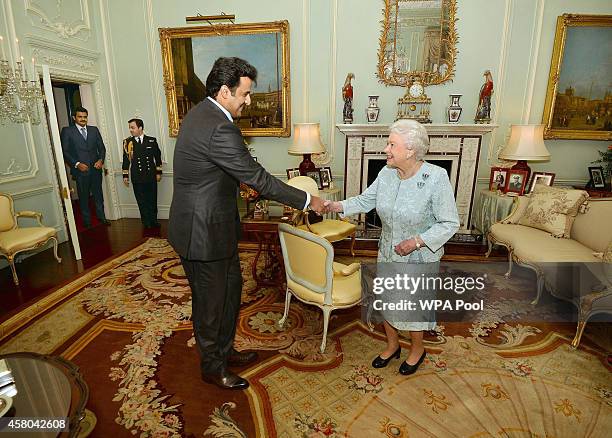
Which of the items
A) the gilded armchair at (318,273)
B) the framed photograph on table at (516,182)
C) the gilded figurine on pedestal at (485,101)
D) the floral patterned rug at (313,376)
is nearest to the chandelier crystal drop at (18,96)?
the floral patterned rug at (313,376)

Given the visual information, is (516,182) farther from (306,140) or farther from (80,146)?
(80,146)

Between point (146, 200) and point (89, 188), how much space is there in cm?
107

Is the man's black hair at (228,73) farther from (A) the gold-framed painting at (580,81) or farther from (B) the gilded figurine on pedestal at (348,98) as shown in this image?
(A) the gold-framed painting at (580,81)

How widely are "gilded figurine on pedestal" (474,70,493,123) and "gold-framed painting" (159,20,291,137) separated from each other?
284cm

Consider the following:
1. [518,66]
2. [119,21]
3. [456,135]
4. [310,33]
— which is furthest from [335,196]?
[119,21]

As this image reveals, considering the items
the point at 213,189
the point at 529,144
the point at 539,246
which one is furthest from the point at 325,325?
the point at 529,144

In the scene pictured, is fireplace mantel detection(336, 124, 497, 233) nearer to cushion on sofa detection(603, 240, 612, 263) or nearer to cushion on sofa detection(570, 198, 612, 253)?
cushion on sofa detection(570, 198, 612, 253)

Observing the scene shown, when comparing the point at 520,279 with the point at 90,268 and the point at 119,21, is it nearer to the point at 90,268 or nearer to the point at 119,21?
the point at 90,268

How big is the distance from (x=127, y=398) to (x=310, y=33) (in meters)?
5.28

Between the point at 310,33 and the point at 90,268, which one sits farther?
the point at 310,33

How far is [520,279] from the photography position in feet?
13.3

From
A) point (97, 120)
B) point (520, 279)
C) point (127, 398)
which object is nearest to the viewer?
point (127, 398)

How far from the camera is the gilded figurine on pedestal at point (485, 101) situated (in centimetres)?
504

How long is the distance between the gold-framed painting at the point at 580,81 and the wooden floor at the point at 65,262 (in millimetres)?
6170
